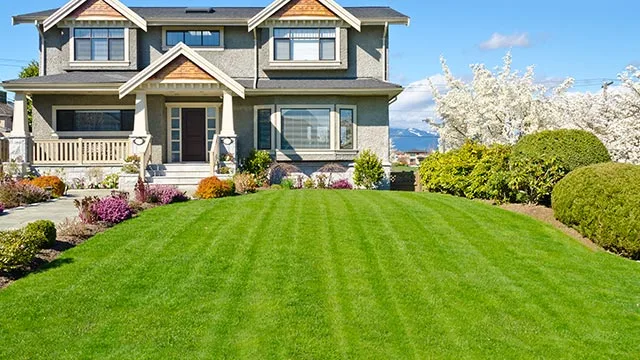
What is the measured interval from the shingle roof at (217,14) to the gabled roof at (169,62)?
4317 millimetres

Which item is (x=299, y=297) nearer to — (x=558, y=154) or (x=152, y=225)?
(x=152, y=225)

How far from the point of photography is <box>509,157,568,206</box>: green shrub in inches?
589

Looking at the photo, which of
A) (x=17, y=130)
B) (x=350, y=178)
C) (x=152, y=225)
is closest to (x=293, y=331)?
(x=152, y=225)

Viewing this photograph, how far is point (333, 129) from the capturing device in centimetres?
2356

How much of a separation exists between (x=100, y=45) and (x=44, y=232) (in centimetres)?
1646

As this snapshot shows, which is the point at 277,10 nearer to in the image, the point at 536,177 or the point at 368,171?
the point at 368,171

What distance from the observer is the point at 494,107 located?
80.3ft

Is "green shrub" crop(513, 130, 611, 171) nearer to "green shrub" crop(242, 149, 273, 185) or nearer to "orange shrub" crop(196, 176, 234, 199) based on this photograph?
"orange shrub" crop(196, 176, 234, 199)

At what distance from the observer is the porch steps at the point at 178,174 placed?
66.4ft

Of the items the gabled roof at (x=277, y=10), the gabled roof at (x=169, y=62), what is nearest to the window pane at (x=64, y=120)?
the gabled roof at (x=169, y=62)

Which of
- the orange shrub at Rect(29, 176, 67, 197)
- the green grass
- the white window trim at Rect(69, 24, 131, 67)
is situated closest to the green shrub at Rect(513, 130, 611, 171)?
the green grass

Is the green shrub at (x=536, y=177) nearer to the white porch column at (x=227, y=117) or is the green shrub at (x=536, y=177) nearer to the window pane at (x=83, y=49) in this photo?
the white porch column at (x=227, y=117)

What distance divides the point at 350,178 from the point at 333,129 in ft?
7.04

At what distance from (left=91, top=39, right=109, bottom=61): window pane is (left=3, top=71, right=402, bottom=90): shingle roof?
2.28ft
